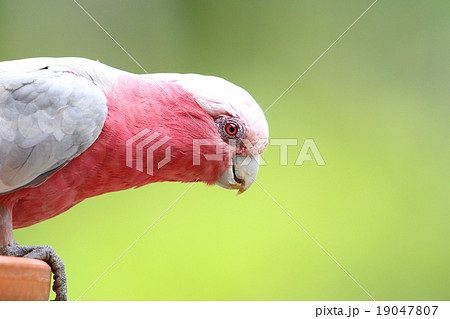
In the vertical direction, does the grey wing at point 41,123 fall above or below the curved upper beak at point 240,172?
above

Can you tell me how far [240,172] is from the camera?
1646 millimetres

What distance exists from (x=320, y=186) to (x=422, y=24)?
0.98 m

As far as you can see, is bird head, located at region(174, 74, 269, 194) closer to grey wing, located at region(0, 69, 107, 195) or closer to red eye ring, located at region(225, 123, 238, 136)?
red eye ring, located at region(225, 123, 238, 136)

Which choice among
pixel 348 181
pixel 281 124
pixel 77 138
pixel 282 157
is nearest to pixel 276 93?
pixel 281 124

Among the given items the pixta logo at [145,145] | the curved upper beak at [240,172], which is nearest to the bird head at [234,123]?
the curved upper beak at [240,172]

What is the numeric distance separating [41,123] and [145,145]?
10.4 inches

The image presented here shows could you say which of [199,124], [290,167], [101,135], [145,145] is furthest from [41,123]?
[290,167]

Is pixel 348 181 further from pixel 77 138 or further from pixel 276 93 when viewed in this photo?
pixel 77 138

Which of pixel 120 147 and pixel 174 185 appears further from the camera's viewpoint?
pixel 174 185

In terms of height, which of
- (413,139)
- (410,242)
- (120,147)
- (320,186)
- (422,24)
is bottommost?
(410,242)

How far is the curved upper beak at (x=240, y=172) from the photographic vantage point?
64.7 inches

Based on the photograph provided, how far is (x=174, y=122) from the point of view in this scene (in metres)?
1.61

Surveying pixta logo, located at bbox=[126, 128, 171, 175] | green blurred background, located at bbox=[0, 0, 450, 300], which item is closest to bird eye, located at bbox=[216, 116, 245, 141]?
pixta logo, located at bbox=[126, 128, 171, 175]

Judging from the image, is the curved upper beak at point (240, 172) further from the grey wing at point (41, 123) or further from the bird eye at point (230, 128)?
the grey wing at point (41, 123)
